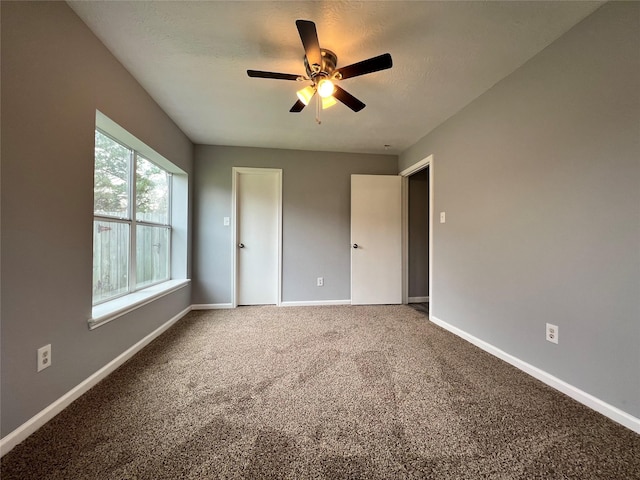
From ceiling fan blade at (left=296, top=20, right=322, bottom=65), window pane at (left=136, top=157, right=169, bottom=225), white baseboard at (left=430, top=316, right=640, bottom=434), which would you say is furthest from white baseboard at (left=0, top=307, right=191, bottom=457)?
white baseboard at (left=430, top=316, right=640, bottom=434)

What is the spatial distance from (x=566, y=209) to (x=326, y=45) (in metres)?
1.84

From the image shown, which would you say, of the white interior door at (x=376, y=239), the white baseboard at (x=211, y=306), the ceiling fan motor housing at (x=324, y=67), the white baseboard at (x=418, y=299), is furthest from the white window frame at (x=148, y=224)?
the white baseboard at (x=418, y=299)

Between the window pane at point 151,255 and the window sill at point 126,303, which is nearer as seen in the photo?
the window sill at point 126,303

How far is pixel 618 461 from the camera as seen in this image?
1.01 meters

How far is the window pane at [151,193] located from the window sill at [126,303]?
2.35 feet

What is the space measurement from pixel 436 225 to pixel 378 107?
1.43 meters

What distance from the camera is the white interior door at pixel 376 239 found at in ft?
11.1

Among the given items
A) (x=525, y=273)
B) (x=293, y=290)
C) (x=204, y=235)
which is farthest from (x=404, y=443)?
(x=204, y=235)

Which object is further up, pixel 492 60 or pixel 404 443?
pixel 492 60

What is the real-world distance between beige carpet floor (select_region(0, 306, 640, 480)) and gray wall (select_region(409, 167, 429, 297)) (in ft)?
5.63

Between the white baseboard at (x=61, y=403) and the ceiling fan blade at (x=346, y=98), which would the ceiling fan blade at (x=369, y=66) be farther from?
the white baseboard at (x=61, y=403)

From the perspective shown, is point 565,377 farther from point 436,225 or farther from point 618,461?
point 436,225

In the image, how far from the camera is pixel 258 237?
3.40 m

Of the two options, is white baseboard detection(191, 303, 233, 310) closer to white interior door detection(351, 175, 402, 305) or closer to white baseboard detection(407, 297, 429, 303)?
white interior door detection(351, 175, 402, 305)
